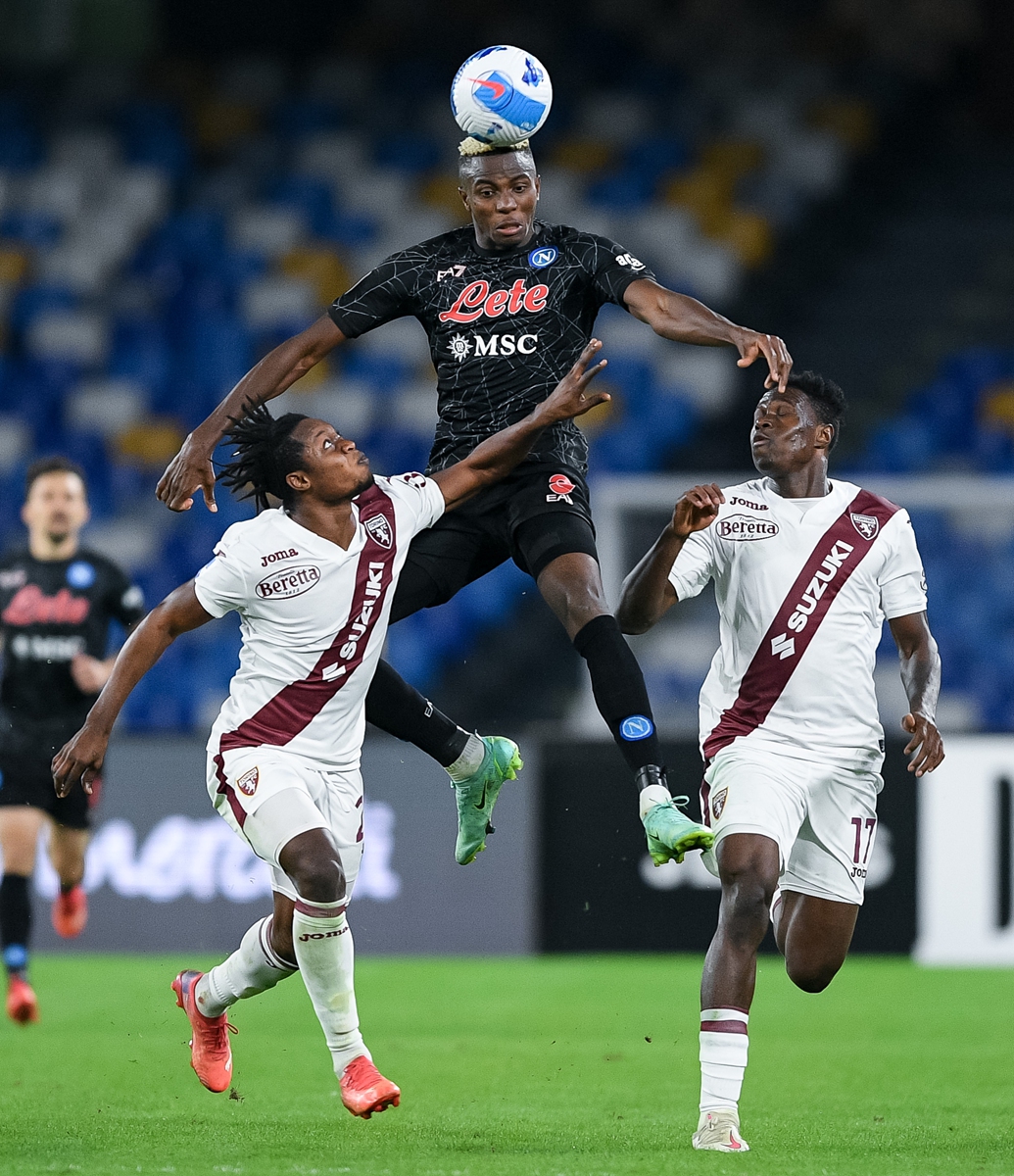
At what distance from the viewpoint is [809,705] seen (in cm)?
638

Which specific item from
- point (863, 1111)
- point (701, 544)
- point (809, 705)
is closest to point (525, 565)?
point (701, 544)

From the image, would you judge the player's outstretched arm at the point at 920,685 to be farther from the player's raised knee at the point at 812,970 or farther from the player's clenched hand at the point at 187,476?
the player's clenched hand at the point at 187,476

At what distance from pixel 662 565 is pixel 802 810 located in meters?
0.91

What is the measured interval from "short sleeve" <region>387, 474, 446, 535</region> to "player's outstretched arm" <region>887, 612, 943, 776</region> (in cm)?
156

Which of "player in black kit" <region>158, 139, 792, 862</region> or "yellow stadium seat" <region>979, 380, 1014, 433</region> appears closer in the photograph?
"player in black kit" <region>158, 139, 792, 862</region>

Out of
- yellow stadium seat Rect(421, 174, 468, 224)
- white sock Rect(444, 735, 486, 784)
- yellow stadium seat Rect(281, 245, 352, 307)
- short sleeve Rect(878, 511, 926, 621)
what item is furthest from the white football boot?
yellow stadium seat Rect(421, 174, 468, 224)

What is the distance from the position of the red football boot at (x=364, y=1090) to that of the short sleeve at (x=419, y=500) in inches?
66.5

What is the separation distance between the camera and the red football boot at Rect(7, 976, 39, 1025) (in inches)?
344

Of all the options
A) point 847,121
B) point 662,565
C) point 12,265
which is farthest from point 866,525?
point 847,121

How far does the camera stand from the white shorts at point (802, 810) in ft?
19.9

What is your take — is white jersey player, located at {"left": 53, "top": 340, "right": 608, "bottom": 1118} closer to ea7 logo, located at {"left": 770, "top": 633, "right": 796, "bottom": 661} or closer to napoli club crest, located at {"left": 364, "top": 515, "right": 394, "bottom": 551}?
napoli club crest, located at {"left": 364, "top": 515, "right": 394, "bottom": 551}

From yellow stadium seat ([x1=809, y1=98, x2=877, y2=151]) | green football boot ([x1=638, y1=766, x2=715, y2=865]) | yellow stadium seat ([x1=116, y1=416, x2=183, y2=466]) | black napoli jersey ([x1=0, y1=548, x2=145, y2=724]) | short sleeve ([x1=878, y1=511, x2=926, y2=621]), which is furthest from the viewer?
yellow stadium seat ([x1=809, y1=98, x2=877, y2=151])

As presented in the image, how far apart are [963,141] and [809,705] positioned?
39.7 feet

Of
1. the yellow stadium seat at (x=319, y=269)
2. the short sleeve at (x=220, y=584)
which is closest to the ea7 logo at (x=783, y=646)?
the short sleeve at (x=220, y=584)
